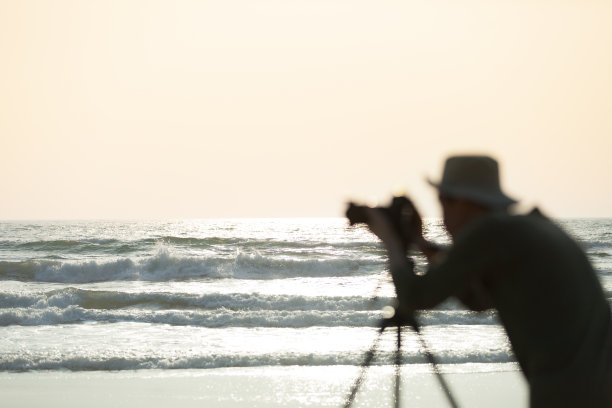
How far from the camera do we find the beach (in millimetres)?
6094

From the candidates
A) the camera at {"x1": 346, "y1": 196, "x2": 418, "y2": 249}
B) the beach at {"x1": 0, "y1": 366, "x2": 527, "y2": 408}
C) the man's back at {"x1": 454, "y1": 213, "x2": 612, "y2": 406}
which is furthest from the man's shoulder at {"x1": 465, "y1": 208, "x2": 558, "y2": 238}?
the beach at {"x1": 0, "y1": 366, "x2": 527, "y2": 408}

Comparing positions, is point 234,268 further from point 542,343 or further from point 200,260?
point 542,343

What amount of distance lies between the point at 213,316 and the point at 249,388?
5009 mm

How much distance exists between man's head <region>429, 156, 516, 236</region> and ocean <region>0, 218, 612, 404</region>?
196 mm

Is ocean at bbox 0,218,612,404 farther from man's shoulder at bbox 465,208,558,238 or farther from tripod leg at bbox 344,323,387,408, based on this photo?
man's shoulder at bbox 465,208,558,238

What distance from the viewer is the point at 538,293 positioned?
1497mm

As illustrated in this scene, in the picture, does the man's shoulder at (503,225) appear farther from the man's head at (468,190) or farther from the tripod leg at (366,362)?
the tripod leg at (366,362)

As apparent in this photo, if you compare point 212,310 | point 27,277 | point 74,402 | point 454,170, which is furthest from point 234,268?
point 454,170

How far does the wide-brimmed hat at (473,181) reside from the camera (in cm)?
160

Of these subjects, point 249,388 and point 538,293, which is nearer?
point 538,293

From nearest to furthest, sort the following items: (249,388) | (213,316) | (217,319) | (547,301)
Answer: (547,301) → (249,388) → (217,319) → (213,316)

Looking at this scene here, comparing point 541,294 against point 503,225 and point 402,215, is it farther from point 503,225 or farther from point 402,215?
point 402,215

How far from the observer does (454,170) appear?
1.64 meters

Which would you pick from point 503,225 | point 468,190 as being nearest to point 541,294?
point 503,225
